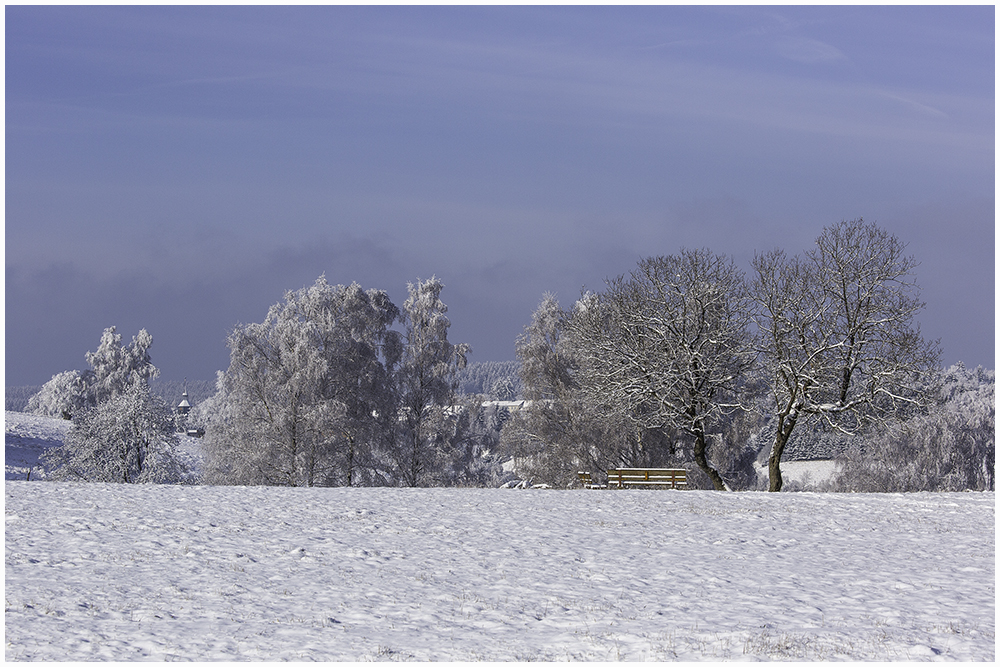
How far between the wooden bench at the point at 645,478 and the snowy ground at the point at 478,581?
24.5 ft

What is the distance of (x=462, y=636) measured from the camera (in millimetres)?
10406

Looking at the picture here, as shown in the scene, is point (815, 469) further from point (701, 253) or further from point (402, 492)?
point (402, 492)

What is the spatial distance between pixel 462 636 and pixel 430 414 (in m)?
31.3

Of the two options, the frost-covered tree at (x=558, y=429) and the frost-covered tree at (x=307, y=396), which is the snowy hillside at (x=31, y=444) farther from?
the frost-covered tree at (x=558, y=429)

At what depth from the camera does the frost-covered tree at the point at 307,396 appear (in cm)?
3788

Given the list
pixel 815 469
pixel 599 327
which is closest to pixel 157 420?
pixel 599 327

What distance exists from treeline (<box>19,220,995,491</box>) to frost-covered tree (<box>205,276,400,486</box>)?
0.07 metres

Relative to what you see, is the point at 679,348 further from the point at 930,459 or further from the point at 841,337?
the point at 930,459

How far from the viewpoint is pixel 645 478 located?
29.7m

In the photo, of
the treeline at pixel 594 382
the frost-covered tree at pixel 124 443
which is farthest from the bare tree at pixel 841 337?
the frost-covered tree at pixel 124 443

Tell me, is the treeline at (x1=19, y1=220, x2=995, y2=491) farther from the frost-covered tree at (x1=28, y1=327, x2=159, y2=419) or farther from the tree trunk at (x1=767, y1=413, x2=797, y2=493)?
the frost-covered tree at (x1=28, y1=327, x2=159, y2=419)

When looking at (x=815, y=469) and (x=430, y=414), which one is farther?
(x=815, y=469)

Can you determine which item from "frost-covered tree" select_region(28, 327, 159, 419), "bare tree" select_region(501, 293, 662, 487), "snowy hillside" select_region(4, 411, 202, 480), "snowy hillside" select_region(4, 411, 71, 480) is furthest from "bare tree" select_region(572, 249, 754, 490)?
"frost-covered tree" select_region(28, 327, 159, 419)

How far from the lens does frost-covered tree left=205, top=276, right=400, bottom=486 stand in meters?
37.9
